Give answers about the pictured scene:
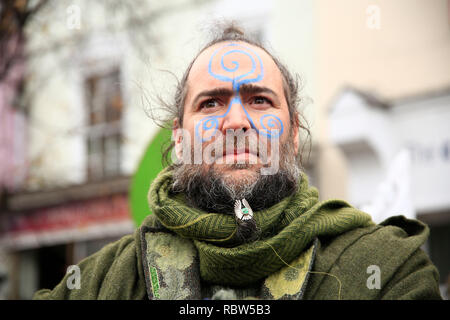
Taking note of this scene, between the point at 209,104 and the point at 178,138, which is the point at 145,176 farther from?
the point at 209,104

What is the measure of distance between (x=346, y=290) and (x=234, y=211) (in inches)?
19.0

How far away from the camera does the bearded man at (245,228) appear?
5.93ft

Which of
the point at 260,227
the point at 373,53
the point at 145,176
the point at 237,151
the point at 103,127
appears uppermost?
the point at 373,53

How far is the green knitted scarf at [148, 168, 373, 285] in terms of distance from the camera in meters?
1.82

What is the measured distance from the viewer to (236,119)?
1993 mm

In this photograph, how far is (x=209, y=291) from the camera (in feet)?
6.36

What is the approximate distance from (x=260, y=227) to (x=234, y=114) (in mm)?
452

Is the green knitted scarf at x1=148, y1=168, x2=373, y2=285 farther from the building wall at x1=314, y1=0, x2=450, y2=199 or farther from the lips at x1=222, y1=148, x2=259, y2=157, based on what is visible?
the building wall at x1=314, y1=0, x2=450, y2=199

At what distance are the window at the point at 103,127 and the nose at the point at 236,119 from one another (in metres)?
6.91

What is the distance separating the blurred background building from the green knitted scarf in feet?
12.0

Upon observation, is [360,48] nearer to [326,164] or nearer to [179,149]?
[326,164]

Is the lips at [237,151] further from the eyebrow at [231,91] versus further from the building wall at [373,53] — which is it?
the building wall at [373,53]

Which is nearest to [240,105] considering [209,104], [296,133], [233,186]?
[209,104]

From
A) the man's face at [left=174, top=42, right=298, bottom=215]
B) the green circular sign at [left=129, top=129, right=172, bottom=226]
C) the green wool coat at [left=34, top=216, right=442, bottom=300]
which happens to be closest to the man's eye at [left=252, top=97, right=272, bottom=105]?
the man's face at [left=174, top=42, right=298, bottom=215]
